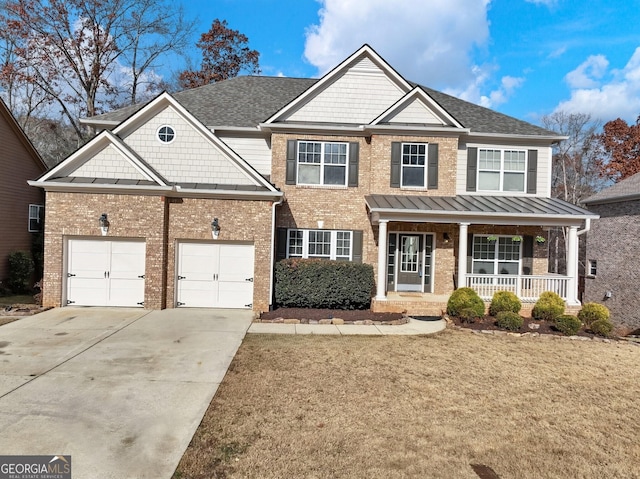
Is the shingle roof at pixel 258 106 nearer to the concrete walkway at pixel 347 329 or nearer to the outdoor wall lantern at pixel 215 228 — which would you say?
the outdoor wall lantern at pixel 215 228

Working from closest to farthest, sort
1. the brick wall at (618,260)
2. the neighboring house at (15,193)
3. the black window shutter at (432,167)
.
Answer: the black window shutter at (432,167), the neighboring house at (15,193), the brick wall at (618,260)

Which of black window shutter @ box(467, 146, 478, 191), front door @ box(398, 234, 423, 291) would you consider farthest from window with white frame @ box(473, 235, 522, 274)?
front door @ box(398, 234, 423, 291)

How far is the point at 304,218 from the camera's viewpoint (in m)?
13.8

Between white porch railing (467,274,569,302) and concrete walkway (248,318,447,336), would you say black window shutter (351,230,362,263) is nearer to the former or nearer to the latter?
concrete walkway (248,318,447,336)

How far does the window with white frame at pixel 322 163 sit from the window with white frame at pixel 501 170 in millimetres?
5344

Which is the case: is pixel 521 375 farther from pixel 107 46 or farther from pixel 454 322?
pixel 107 46

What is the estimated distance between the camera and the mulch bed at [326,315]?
1138 centimetres

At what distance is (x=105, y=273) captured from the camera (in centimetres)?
1191

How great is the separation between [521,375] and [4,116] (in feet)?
64.7

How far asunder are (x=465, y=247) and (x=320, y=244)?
5.02 metres

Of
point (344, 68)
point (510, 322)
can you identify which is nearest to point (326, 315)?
point (510, 322)

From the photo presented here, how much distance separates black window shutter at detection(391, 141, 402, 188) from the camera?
1370cm

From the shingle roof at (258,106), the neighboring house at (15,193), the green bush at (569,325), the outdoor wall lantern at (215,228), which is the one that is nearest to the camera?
the green bush at (569,325)

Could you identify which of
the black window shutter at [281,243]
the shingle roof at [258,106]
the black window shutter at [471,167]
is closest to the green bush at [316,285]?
the black window shutter at [281,243]
